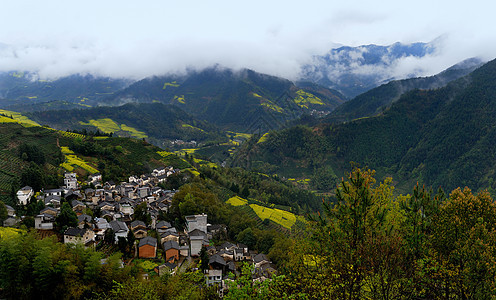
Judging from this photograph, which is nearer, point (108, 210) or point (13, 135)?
point (108, 210)

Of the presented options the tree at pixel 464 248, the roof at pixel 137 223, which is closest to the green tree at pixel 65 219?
the roof at pixel 137 223

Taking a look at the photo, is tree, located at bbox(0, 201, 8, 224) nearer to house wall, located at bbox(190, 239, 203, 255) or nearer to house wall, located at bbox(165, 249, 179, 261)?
house wall, located at bbox(165, 249, 179, 261)

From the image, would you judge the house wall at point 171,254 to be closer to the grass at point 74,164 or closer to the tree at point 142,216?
the tree at point 142,216

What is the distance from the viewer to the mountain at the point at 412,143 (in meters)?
134

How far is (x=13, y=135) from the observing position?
70500 mm

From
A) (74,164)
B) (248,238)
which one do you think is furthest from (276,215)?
(74,164)

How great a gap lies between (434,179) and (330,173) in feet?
149

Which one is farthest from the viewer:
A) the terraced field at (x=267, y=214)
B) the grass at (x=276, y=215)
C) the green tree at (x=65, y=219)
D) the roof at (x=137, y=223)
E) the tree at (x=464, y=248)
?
the grass at (x=276, y=215)

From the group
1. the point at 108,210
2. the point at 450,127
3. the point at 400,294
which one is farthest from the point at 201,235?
the point at 450,127

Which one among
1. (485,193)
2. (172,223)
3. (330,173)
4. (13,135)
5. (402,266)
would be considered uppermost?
(485,193)

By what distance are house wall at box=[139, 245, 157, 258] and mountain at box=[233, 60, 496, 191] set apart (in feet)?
388

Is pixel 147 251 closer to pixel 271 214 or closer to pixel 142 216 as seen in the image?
pixel 142 216

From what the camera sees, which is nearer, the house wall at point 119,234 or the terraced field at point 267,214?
the house wall at point 119,234

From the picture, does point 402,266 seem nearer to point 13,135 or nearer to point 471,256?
point 471,256
